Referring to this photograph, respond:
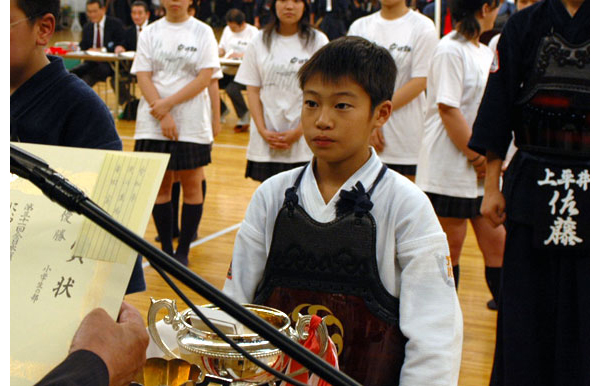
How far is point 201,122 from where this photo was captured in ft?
13.7

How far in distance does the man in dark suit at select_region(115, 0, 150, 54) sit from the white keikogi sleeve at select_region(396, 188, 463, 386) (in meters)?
8.45

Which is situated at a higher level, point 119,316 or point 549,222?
point 119,316

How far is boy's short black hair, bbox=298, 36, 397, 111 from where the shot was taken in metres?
1.64

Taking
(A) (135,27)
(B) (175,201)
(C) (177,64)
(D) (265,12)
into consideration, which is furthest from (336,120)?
(A) (135,27)

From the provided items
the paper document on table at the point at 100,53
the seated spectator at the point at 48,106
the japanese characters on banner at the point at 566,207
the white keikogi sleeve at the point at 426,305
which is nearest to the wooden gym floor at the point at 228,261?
the japanese characters on banner at the point at 566,207

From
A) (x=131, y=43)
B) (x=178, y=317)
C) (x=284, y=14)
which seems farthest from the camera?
(x=131, y=43)

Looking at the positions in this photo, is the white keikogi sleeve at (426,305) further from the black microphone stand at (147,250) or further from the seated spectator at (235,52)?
the seated spectator at (235,52)

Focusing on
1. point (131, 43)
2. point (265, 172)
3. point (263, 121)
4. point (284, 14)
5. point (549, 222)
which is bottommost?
point (131, 43)

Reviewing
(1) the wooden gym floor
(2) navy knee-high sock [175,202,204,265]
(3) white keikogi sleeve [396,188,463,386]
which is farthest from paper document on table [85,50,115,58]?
(3) white keikogi sleeve [396,188,463,386]

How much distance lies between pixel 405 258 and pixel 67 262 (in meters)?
0.74

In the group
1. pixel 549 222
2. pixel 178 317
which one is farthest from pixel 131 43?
pixel 178 317

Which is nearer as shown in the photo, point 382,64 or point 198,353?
point 198,353

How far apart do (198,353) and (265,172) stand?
2.66m

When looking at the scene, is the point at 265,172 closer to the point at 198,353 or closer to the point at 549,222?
the point at 549,222
